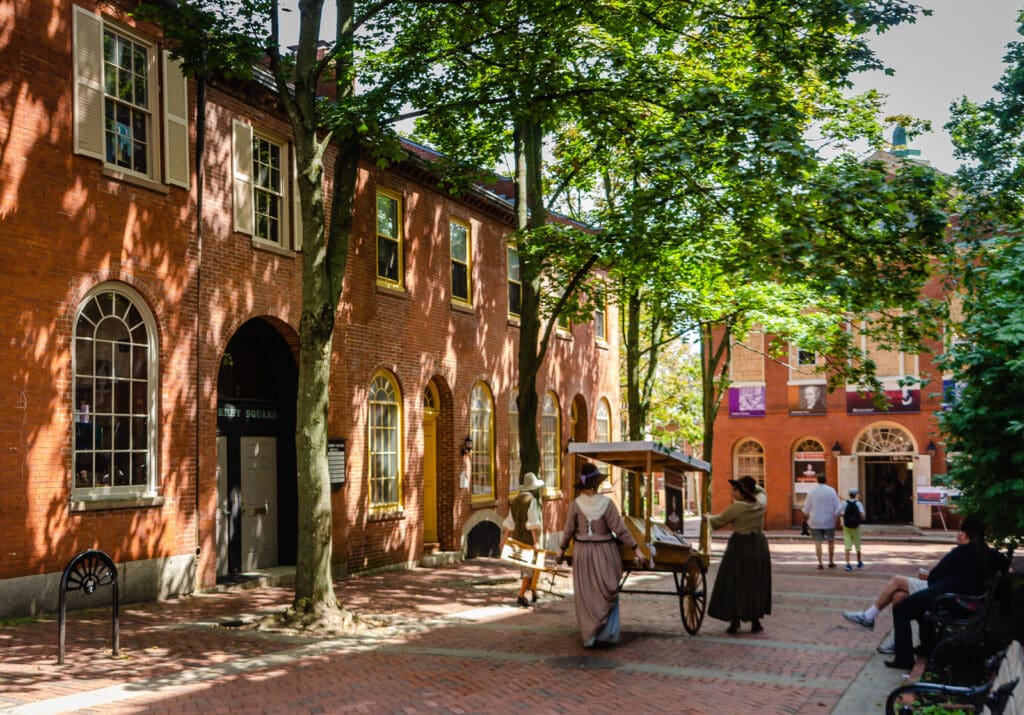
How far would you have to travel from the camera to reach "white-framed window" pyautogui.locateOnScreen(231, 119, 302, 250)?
1559cm

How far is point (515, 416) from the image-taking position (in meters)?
25.0

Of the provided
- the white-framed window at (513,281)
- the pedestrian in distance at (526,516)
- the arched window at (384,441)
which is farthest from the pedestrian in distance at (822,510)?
the white-framed window at (513,281)

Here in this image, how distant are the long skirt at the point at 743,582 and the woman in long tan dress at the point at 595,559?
59.6 inches

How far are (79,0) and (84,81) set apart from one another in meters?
0.96

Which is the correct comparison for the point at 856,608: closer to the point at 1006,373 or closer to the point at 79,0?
the point at 1006,373

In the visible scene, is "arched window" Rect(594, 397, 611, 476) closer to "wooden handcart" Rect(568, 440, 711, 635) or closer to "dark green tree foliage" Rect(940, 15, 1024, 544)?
"wooden handcart" Rect(568, 440, 711, 635)

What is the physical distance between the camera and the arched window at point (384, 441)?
1914 cm

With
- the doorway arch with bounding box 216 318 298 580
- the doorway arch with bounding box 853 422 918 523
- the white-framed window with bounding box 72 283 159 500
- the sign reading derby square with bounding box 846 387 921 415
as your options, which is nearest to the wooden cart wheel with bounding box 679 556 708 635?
the white-framed window with bounding box 72 283 159 500

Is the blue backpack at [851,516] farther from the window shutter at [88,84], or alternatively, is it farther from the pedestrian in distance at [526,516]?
the window shutter at [88,84]

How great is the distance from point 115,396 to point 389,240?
767cm

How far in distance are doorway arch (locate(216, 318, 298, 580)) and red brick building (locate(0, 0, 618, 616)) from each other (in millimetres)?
39

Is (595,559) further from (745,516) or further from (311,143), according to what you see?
(311,143)

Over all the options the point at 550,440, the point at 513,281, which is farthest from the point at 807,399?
the point at 513,281

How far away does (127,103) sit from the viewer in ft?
44.3
